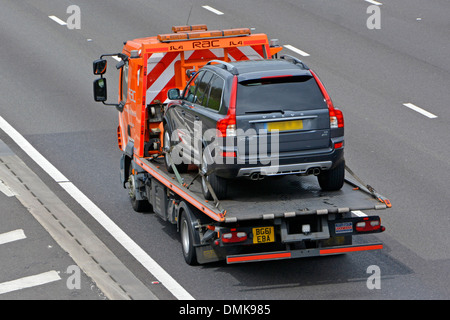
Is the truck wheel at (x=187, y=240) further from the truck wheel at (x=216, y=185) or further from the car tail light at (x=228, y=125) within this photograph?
the car tail light at (x=228, y=125)

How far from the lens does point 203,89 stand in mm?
12953

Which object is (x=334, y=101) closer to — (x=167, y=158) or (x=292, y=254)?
(x=167, y=158)

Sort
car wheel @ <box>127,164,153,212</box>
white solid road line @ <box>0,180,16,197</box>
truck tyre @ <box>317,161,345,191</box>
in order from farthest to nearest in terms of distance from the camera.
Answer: white solid road line @ <box>0,180,16,197</box>
car wheel @ <box>127,164,153,212</box>
truck tyre @ <box>317,161,345,191</box>

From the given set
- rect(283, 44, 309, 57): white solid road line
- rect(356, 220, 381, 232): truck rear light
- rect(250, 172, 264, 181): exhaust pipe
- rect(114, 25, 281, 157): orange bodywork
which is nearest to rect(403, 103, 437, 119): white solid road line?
rect(283, 44, 309, 57): white solid road line

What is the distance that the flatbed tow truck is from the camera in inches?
453

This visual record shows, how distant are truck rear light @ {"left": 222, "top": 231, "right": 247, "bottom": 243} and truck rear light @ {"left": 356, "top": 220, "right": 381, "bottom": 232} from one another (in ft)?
4.91

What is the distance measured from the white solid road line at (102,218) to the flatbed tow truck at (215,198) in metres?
0.54

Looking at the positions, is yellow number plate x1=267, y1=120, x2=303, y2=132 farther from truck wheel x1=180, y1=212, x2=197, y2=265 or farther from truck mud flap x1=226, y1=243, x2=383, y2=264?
truck wheel x1=180, y1=212, x2=197, y2=265

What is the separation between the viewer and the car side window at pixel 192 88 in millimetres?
13335

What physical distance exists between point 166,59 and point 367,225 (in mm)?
4672

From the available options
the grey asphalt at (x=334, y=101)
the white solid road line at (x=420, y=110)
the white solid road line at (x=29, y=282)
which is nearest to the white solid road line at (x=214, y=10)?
the grey asphalt at (x=334, y=101)

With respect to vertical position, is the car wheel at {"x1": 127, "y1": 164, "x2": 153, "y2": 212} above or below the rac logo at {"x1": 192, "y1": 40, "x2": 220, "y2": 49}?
below

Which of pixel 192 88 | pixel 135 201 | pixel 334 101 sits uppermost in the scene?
pixel 192 88

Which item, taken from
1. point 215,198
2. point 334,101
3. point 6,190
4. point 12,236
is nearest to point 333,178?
point 215,198
